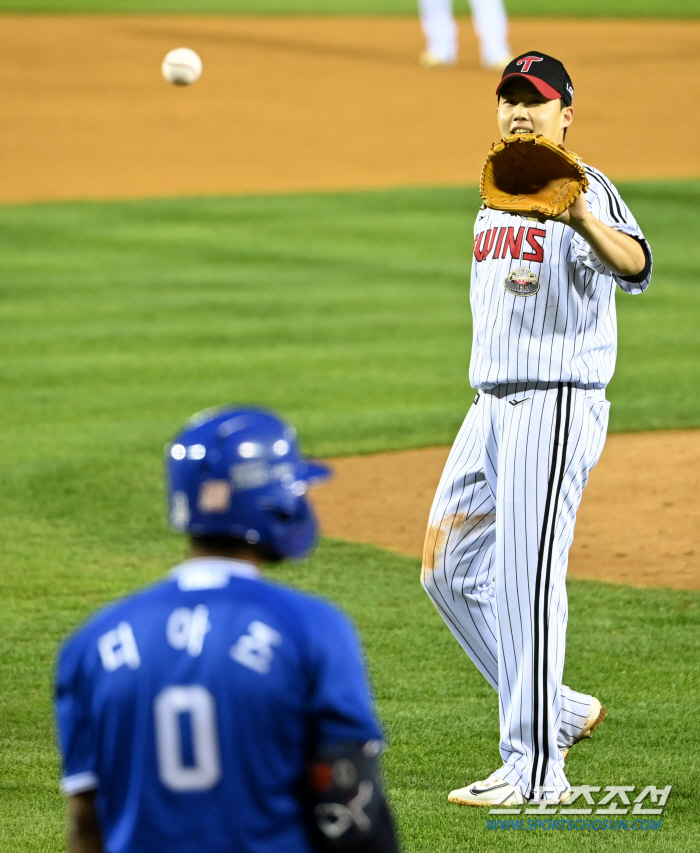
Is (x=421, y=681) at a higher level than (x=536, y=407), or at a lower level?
lower

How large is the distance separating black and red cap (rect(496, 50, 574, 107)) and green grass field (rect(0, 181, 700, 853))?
2.07 meters

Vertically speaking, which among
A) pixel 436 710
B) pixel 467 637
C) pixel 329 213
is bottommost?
pixel 436 710

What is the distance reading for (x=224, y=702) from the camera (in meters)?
2.17

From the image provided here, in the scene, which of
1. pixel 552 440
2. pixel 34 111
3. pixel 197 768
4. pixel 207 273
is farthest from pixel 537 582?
pixel 34 111

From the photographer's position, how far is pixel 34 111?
72.1 feet

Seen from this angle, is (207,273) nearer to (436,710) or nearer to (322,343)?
(322,343)

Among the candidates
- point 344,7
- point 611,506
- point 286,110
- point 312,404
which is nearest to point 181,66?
point 312,404

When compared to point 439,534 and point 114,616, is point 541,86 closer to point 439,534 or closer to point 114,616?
point 439,534

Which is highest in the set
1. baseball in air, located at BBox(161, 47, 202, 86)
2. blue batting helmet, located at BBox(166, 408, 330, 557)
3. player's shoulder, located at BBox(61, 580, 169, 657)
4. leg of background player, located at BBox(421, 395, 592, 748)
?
baseball in air, located at BBox(161, 47, 202, 86)

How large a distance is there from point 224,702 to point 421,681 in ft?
11.6

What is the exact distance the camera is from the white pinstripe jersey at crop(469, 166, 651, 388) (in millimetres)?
4262

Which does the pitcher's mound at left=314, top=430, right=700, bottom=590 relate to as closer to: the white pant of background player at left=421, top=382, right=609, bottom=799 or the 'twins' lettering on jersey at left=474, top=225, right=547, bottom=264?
the white pant of background player at left=421, top=382, right=609, bottom=799

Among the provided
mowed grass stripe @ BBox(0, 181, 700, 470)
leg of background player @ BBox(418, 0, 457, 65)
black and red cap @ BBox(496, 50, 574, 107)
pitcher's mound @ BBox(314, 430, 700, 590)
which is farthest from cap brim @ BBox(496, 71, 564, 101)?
leg of background player @ BBox(418, 0, 457, 65)

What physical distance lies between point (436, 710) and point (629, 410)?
16.9 ft
